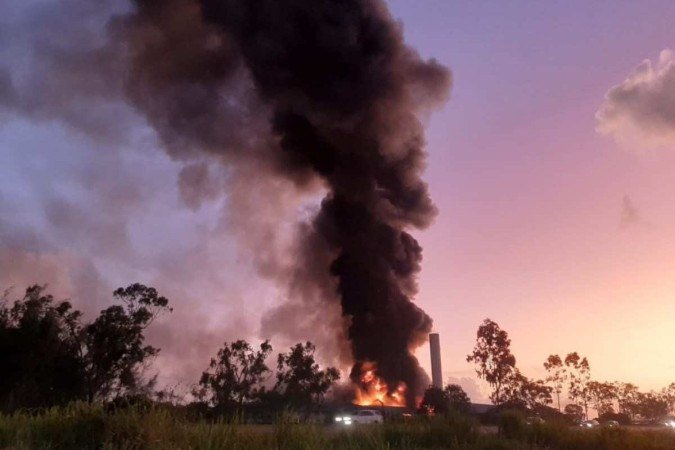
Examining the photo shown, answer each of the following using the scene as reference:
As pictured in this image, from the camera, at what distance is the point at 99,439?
13.4m

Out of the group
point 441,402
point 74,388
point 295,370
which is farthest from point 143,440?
point 295,370

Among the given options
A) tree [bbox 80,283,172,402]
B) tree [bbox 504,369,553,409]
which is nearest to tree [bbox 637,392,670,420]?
tree [bbox 504,369,553,409]

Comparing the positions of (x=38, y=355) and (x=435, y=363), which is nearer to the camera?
(x=38, y=355)

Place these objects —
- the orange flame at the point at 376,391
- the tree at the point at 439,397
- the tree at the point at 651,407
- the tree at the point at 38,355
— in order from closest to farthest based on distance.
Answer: the tree at the point at 38,355, the tree at the point at 439,397, the orange flame at the point at 376,391, the tree at the point at 651,407

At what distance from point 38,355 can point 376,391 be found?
1601 inches

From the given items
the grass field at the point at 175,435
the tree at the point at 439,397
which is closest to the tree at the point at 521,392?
the tree at the point at 439,397

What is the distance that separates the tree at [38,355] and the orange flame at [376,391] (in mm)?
35449

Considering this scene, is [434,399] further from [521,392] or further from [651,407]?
[651,407]

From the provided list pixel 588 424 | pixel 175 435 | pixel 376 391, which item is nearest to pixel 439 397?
pixel 376 391

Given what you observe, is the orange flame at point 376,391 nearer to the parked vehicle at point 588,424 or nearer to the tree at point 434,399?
the tree at point 434,399

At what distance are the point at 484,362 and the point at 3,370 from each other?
53249 millimetres

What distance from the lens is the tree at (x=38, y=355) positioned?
149 ft

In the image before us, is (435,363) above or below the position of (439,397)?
above

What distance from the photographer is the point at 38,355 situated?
156 ft
